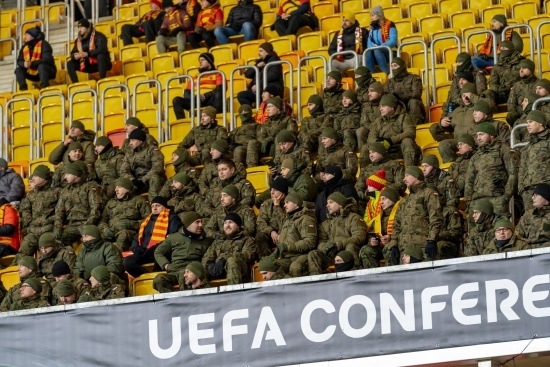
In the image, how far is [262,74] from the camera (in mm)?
20312

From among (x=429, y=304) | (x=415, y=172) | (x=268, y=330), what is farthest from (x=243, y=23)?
(x=429, y=304)

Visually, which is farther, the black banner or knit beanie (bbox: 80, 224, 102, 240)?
knit beanie (bbox: 80, 224, 102, 240)

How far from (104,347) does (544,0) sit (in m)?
8.14

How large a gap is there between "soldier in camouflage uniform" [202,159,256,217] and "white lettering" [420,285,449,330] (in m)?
4.08

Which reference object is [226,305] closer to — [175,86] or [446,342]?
[446,342]

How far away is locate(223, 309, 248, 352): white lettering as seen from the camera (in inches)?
575

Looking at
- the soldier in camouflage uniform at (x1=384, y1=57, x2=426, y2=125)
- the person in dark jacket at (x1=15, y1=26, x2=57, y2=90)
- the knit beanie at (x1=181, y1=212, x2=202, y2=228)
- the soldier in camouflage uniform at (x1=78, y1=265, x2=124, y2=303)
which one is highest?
the person in dark jacket at (x1=15, y1=26, x2=57, y2=90)

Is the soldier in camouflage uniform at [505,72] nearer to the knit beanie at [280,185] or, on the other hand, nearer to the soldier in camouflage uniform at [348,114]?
the soldier in camouflage uniform at [348,114]

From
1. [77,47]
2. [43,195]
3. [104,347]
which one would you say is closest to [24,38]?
[77,47]

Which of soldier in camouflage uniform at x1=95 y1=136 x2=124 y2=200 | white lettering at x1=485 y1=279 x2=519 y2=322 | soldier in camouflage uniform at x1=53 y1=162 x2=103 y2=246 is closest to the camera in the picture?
white lettering at x1=485 y1=279 x2=519 y2=322

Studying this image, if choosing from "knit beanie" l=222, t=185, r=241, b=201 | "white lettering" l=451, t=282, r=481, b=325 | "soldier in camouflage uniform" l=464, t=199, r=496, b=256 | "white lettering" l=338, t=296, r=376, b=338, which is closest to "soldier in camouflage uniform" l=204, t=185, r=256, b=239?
"knit beanie" l=222, t=185, r=241, b=201

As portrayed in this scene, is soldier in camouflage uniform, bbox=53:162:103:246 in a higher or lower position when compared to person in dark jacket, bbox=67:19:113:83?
lower

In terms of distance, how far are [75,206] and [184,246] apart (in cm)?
223

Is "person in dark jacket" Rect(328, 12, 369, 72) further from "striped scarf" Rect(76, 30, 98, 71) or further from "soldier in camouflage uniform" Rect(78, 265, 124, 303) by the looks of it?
"soldier in camouflage uniform" Rect(78, 265, 124, 303)
